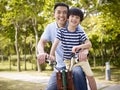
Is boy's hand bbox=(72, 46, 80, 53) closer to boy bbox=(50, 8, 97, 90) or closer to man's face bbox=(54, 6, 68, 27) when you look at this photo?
boy bbox=(50, 8, 97, 90)

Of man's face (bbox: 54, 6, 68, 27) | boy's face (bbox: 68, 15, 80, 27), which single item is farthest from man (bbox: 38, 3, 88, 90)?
boy's face (bbox: 68, 15, 80, 27)

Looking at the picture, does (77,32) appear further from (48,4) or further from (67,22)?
(48,4)

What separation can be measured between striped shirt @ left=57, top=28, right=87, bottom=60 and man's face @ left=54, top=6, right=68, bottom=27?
0.14 m

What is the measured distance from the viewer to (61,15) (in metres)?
3.06

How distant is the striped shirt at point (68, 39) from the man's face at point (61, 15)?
0.14m

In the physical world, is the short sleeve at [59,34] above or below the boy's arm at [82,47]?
above

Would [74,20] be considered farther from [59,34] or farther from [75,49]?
[75,49]

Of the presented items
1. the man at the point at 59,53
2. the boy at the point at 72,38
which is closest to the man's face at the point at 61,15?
the man at the point at 59,53

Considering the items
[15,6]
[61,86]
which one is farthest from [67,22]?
[15,6]

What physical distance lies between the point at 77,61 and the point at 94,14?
1534cm

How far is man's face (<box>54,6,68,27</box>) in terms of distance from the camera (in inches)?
120

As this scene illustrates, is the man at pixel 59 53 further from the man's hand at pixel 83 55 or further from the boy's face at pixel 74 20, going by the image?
the boy's face at pixel 74 20

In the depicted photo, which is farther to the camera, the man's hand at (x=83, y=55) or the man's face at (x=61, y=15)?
the man's face at (x=61, y=15)

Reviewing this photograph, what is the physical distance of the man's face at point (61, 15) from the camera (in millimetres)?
3057
